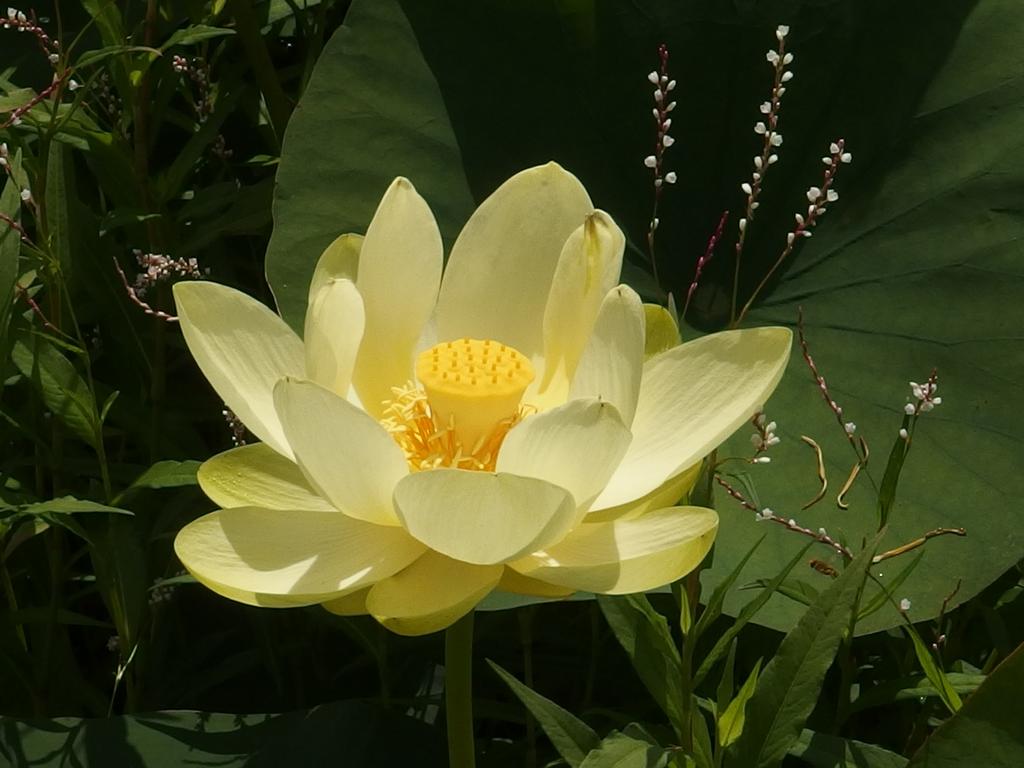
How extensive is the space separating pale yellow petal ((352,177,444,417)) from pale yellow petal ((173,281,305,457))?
0.06 metres

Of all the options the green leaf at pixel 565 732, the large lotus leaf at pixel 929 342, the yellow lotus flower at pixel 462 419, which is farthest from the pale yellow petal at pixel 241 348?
the large lotus leaf at pixel 929 342

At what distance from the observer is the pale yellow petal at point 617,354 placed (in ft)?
2.63

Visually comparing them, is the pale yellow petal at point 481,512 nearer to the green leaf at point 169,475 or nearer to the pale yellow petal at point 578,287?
the pale yellow petal at point 578,287

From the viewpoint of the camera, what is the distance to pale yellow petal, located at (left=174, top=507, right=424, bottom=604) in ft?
2.57

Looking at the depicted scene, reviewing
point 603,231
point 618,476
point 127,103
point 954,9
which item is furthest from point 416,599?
point 954,9

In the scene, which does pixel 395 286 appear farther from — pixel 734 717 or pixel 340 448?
pixel 734 717

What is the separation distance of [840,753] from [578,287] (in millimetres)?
359

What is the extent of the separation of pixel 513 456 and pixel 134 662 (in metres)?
0.64

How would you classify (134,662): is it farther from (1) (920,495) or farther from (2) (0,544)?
(1) (920,495)

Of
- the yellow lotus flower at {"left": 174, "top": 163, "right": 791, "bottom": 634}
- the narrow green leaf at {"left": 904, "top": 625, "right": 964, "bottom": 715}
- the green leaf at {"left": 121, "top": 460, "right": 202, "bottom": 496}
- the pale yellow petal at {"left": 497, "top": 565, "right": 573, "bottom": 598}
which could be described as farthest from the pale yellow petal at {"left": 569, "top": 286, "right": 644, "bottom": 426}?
the green leaf at {"left": 121, "top": 460, "right": 202, "bottom": 496}

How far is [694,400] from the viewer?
2.79 ft

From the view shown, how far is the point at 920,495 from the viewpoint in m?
1.15

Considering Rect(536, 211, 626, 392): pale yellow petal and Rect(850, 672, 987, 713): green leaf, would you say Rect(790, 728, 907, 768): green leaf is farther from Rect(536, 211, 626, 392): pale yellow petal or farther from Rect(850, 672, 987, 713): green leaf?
Rect(536, 211, 626, 392): pale yellow petal

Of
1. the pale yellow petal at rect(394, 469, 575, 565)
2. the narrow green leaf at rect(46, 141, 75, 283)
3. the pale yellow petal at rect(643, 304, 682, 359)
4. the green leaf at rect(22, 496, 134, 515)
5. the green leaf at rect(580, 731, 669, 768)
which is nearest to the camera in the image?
the pale yellow petal at rect(394, 469, 575, 565)
